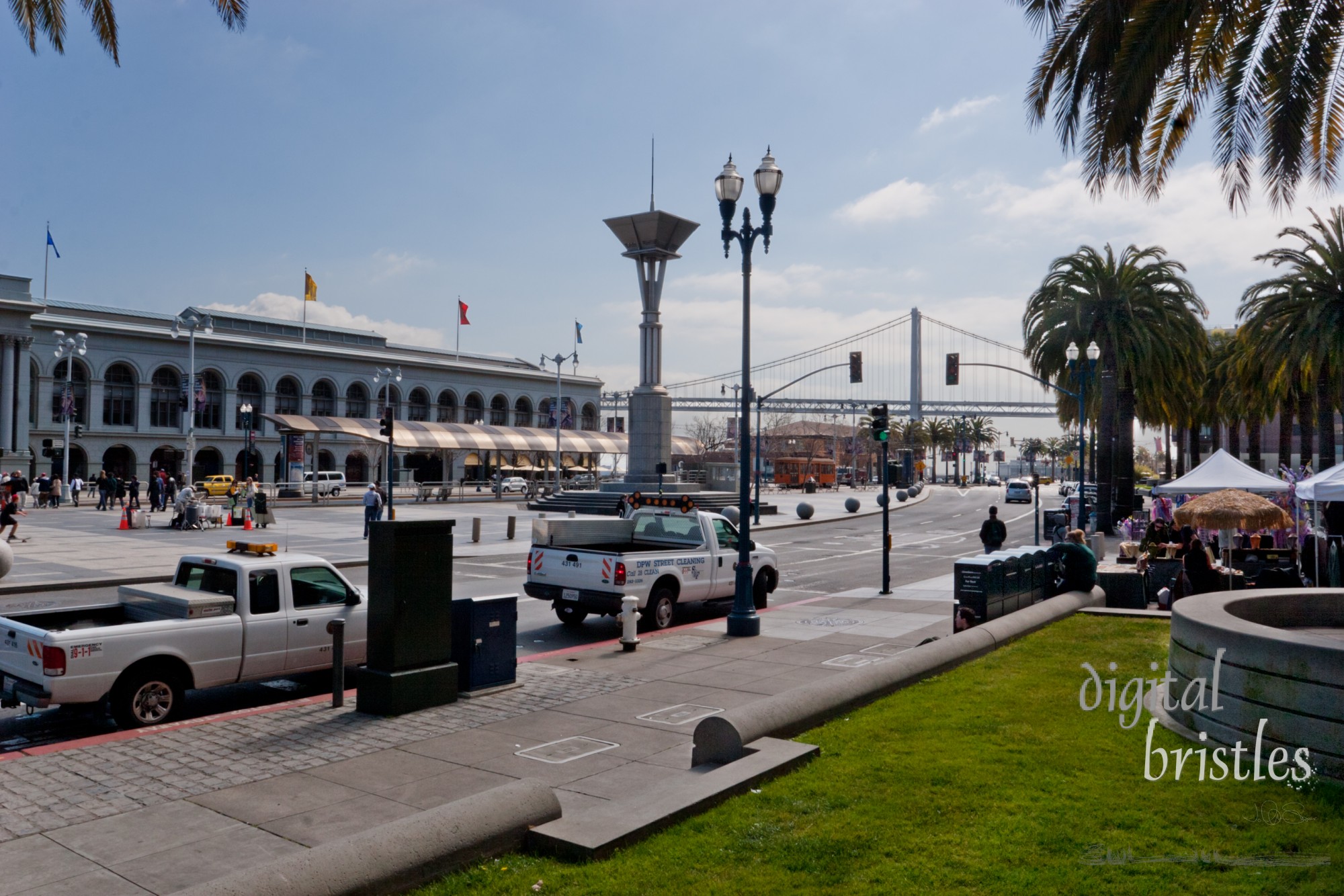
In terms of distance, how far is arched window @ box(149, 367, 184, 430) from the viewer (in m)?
74.2

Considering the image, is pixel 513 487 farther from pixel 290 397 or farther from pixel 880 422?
pixel 880 422

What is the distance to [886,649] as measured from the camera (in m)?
13.6

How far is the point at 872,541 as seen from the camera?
36406 millimetres

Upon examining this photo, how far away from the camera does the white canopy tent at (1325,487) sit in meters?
17.1

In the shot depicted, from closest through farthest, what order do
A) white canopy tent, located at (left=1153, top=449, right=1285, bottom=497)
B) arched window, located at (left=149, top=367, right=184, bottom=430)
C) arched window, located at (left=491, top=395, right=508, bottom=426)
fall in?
white canopy tent, located at (left=1153, top=449, right=1285, bottom=497)
arched window, located at (left=149, top=367, right=184, bottom=430)
arched window, located at (left=491, top=395, right=508, bottom=426)

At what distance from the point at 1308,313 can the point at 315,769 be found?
3472 centimetres

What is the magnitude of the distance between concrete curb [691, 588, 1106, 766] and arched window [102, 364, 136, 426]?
74.1 meters

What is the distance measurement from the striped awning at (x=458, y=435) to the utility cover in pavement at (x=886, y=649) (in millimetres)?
41447

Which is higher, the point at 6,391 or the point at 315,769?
the point at 6,391

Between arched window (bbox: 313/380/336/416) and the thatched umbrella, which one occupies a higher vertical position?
arched window (bbox: 313/380/336/416)

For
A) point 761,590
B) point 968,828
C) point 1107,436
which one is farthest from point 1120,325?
point 968,828

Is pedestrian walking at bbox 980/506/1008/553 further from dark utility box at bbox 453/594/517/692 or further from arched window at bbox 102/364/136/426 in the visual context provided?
arched window at bbox 102/364/136/426

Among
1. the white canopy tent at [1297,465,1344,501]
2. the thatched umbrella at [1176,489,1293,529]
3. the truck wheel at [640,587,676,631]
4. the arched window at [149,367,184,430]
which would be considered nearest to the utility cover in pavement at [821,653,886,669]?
the truck wheel at [640,587,676,631]

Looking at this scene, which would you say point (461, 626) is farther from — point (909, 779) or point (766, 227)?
point (766, 227)
